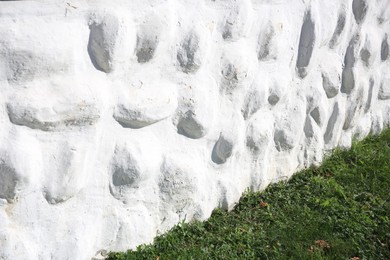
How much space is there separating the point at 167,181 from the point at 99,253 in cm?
45

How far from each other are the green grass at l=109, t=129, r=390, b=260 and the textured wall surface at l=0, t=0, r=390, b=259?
9 cm

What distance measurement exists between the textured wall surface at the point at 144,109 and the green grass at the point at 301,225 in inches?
3.7

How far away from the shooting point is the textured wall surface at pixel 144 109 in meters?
2.18

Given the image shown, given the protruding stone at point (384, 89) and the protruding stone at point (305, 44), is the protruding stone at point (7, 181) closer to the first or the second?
the protruding stone at point (305, 44)

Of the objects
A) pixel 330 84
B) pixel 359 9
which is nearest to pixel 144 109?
pixel 330 84

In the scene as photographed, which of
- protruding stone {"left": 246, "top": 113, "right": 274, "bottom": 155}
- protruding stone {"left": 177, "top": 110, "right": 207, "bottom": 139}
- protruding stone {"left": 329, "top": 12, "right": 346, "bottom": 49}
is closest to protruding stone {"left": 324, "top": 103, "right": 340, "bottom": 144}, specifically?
protruding stone {"left": 329, "top": 12, "right": 346, "bottom": 49}

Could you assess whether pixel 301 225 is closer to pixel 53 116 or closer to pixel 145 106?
pixel 145 106

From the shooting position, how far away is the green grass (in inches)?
111

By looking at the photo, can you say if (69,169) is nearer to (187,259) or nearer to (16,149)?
(16,149)

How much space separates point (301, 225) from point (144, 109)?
1137 mm

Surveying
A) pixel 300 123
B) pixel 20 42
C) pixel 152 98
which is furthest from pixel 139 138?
pixel 300 123

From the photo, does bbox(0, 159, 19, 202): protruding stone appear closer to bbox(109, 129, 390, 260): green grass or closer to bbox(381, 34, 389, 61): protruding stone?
bbox(109, 129, 390, 260): green grass

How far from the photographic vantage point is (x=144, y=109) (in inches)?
99.5

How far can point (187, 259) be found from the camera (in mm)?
2680
